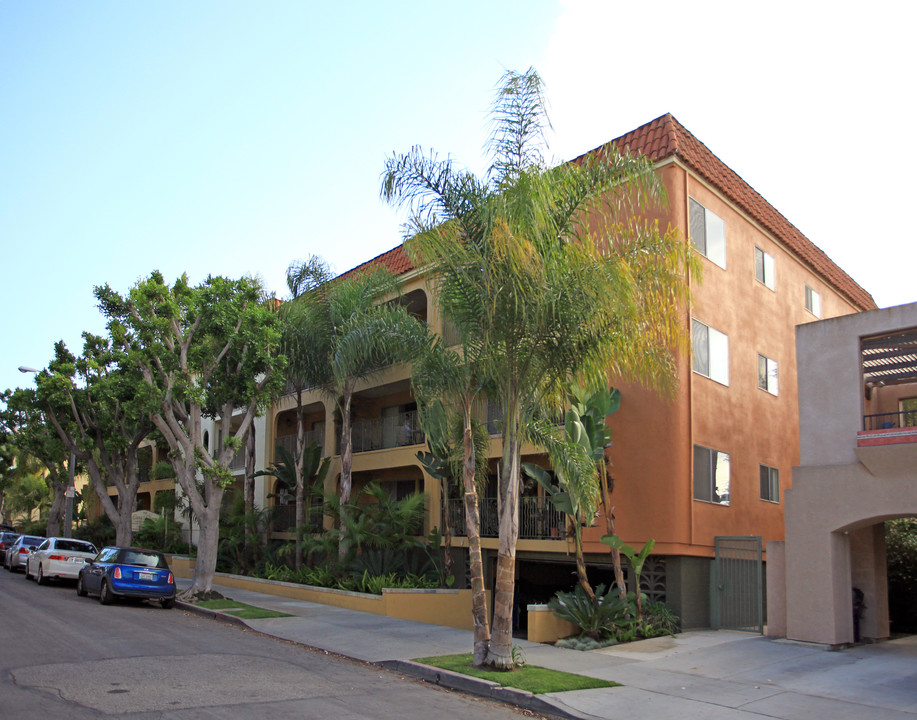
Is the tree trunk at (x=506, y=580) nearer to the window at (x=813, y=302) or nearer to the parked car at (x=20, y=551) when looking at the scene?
the window at (x=813, y=302)

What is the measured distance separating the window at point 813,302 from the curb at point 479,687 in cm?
1681

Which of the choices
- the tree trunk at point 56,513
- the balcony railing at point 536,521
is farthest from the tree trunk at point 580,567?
the tree trunk at point 56,513

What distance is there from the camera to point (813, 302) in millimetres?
23922

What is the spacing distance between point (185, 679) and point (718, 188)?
600 inches

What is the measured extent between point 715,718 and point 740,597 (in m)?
8.18

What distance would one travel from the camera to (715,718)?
30.0 ft

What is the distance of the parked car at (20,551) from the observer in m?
28.9

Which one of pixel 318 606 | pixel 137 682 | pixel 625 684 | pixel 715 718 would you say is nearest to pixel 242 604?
pixel 318 606

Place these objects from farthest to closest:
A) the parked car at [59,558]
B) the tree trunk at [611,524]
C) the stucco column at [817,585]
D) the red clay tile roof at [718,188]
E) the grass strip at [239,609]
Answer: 1. the parked car at [59,558]
2. the red clay tile roof at [718,188]
3. the grass strip at [239,609]
4. the tree trunk at [611,524]
5. the stucco column at [817,585]

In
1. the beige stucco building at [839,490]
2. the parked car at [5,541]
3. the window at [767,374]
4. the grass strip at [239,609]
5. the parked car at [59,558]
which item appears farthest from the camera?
the parked car at [5,541]

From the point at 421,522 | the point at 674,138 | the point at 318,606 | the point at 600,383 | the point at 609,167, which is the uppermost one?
the point at 674,138

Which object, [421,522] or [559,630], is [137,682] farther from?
[421,522]

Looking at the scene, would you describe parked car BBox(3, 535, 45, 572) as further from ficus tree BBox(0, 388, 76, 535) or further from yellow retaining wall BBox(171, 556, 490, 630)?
yellow retaining wall BBox(171, 556, 490, 630)

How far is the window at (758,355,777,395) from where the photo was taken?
67.5 ft
